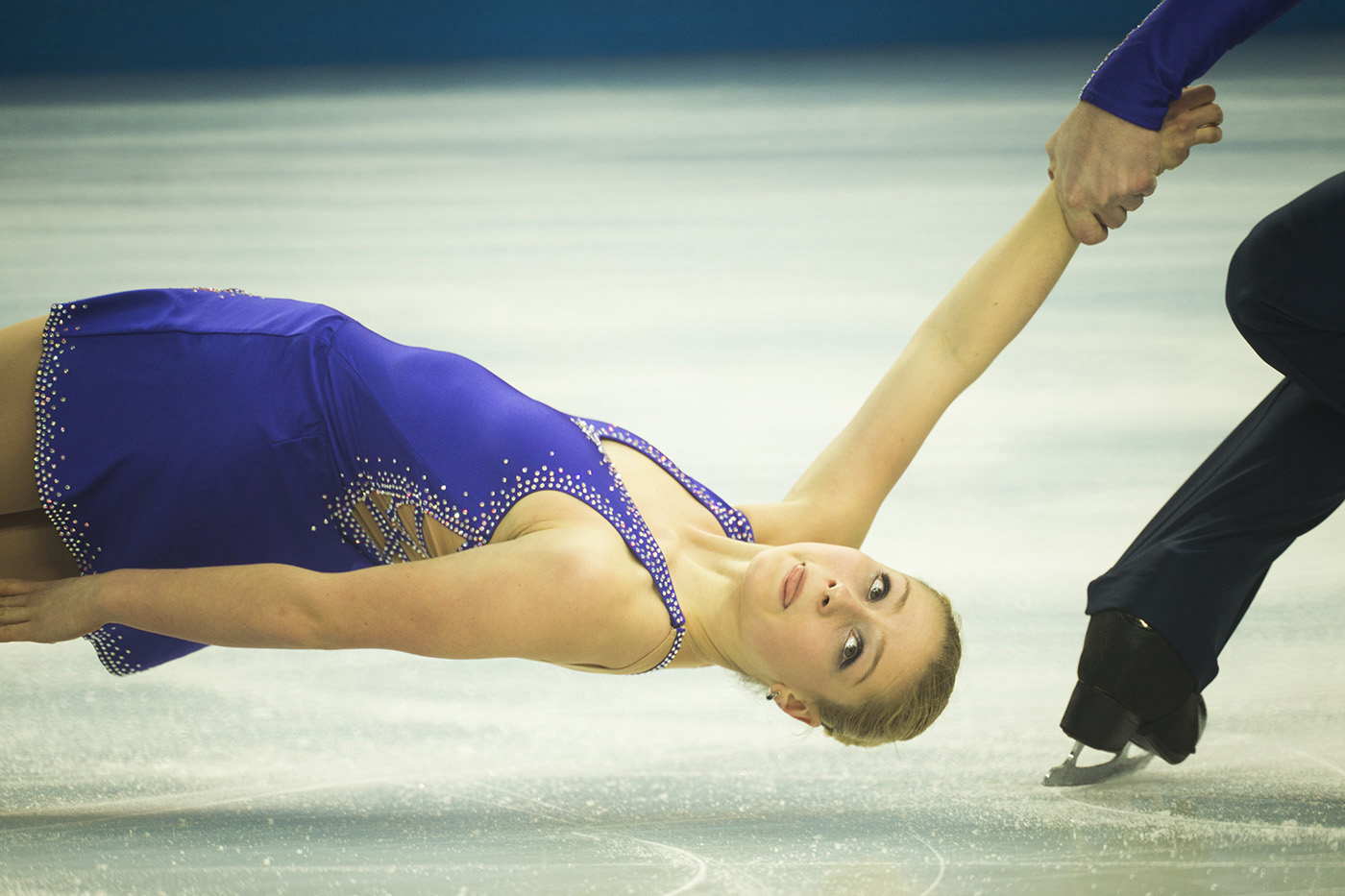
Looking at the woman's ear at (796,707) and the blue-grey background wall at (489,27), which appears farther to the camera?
the blue-grey background wall at (489,27)

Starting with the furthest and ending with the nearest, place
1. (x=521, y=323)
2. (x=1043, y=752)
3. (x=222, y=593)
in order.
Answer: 1. (x=521, y=323)
2. (x=1043, y=752)
3. (x=222, y=593)

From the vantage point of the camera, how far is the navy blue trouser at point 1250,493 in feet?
6.77

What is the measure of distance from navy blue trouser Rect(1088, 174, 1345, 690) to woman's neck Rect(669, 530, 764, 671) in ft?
1.96

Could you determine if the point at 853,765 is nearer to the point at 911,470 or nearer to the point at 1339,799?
the point at 1339,799

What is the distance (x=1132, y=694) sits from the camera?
216cm

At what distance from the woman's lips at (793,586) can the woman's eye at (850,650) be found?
4.1 inches

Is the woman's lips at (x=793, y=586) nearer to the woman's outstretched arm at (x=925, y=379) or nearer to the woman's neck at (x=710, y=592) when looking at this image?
the woman's neck at (x=710, y=592)

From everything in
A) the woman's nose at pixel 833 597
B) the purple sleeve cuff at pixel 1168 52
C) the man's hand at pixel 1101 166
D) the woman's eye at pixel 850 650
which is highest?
the purple sleeve cuff at pixel 1168 52

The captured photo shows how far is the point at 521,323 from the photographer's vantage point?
430 centimetres

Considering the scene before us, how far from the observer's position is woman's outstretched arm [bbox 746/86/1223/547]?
7.19ft

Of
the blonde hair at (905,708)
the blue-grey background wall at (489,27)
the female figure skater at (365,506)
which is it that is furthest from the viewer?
the blue-grey background wall at (489,27)

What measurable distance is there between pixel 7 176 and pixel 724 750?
480 cm

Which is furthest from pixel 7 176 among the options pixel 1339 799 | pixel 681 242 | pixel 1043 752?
pixel 1339 799

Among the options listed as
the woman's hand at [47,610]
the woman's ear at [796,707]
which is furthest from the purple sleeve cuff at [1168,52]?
the woman's hand at [47,610]
